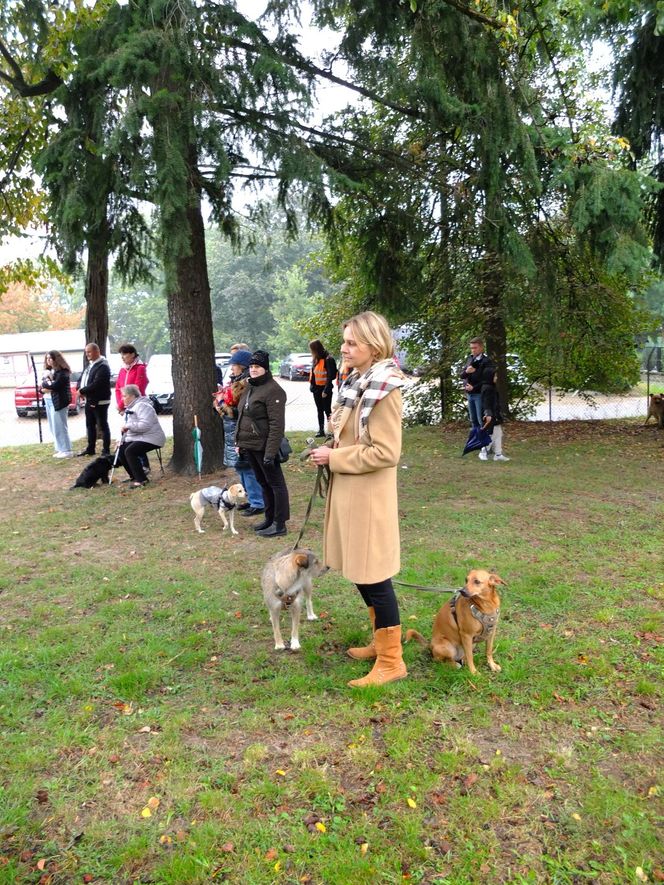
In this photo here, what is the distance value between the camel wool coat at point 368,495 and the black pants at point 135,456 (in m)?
5.52

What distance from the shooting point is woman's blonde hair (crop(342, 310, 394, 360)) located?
3289 millimetres

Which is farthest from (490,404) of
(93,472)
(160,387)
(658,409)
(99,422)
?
(160,387)

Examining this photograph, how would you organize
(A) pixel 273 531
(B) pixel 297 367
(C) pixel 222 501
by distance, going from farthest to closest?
(B) pixel 297 367 → (C) pixel 222 501 → (A) pixel 273 531

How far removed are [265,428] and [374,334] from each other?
3.21 metres

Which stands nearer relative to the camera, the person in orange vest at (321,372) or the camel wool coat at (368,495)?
the camel wool coat at (368,495)

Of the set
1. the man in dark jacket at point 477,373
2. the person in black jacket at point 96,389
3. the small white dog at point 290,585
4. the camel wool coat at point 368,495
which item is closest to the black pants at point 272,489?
the small white dog at point 290,585

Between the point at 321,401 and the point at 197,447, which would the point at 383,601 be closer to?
the point at 197,447

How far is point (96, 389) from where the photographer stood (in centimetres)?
Answer: 1002

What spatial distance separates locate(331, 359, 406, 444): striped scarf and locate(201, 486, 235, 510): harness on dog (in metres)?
3.36

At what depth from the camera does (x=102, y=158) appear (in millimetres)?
6309

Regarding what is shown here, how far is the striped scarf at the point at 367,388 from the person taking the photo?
10.5ft

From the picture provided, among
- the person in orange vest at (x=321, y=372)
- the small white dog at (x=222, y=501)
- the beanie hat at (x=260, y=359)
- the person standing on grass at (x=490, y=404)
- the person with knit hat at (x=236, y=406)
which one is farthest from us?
the person in orange vest at (x=321, y=372)

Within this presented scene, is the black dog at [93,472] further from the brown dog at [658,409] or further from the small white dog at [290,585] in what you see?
→ the brown dog at [658,409]

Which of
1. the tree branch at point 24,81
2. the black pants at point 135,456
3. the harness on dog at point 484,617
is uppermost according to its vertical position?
the tree branch at point 24,81
